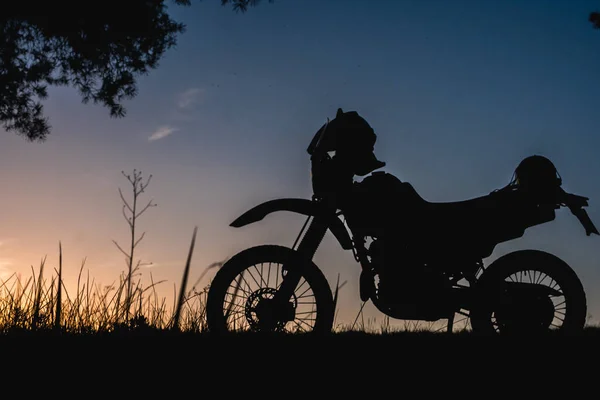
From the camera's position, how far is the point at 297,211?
5.16 m

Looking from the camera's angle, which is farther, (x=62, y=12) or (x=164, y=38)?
(x=164, y=38)

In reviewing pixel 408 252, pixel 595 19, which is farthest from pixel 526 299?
pixel 595 19

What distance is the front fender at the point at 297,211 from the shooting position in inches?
202

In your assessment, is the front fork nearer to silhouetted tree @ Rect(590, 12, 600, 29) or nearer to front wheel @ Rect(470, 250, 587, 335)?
front wheel @ Rect(470, 250, 587, 335)

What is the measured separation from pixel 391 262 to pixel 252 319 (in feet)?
3.85

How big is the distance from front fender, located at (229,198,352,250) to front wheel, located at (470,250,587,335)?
1217 mm

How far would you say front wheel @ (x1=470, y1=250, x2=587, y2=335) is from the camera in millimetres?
5305

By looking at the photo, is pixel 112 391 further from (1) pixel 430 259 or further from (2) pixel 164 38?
(2) pixel 164 38

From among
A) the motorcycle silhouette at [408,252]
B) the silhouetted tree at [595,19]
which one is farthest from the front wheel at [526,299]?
the silhouetted tree at [595,19]

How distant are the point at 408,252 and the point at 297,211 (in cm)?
95

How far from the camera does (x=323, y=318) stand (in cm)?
500

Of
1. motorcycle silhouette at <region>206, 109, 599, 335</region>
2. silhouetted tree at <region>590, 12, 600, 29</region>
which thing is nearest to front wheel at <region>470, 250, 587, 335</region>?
motorcycle silhouette at <region>206, 109, 599, 335</region>

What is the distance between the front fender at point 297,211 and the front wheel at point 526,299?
1.22 metres

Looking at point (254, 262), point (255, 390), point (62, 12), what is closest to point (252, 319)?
point (254, 262)
